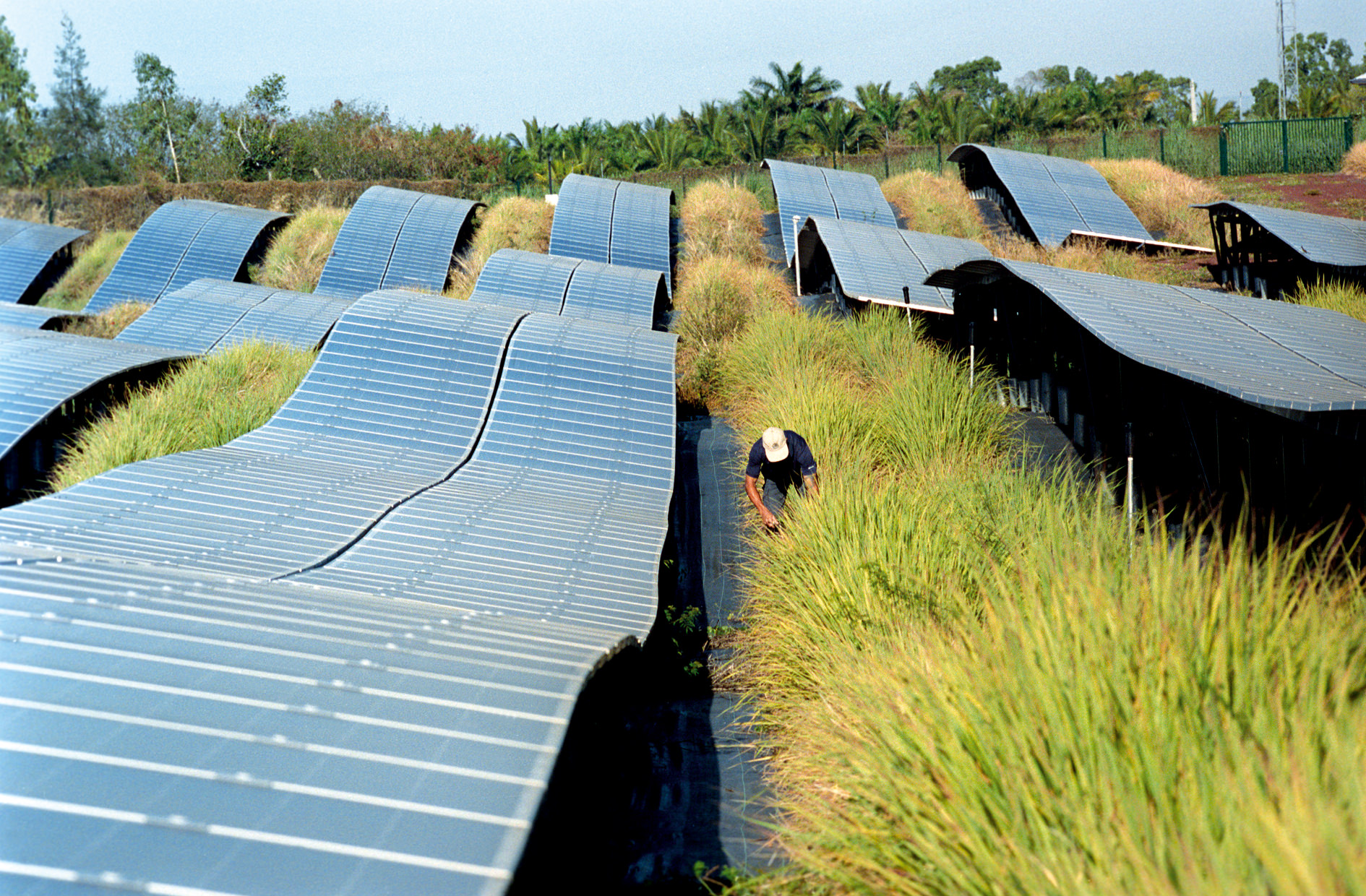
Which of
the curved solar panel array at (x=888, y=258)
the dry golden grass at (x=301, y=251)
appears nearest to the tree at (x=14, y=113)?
the curved solar panel array at (x=888, y=258)

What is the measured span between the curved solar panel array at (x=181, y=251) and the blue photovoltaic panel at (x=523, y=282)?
33.4ft

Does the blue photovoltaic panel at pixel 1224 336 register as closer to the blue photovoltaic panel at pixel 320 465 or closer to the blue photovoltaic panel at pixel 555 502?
the blue photovoltaic panel at pixel 555 502

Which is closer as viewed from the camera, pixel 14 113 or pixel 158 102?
pixel 14 113

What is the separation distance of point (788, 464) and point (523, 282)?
11573mm

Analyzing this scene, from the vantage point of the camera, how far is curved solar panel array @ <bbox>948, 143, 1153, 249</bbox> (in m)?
24.4

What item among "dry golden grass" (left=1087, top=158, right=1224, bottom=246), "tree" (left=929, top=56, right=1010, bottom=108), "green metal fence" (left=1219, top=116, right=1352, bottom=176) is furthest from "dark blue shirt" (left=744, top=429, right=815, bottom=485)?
"tree" (left=929, top=56, right=1010, bottom=108)

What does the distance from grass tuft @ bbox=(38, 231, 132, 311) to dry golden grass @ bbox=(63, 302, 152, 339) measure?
851cm

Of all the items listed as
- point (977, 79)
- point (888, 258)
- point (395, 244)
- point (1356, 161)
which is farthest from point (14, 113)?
point (977, 79)

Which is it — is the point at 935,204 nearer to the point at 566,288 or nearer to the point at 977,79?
the point at 566,288

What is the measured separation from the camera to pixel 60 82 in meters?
10.8

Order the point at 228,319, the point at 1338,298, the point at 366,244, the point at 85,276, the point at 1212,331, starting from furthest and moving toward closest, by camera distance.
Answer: the point at 85,276 → the point at 366,244 → the point at 228,319 → the point at 1338,298 → the point at 1212,331

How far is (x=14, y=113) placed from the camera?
709cm

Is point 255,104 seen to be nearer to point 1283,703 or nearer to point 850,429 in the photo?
point 850,429

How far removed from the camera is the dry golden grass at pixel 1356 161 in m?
30.5
